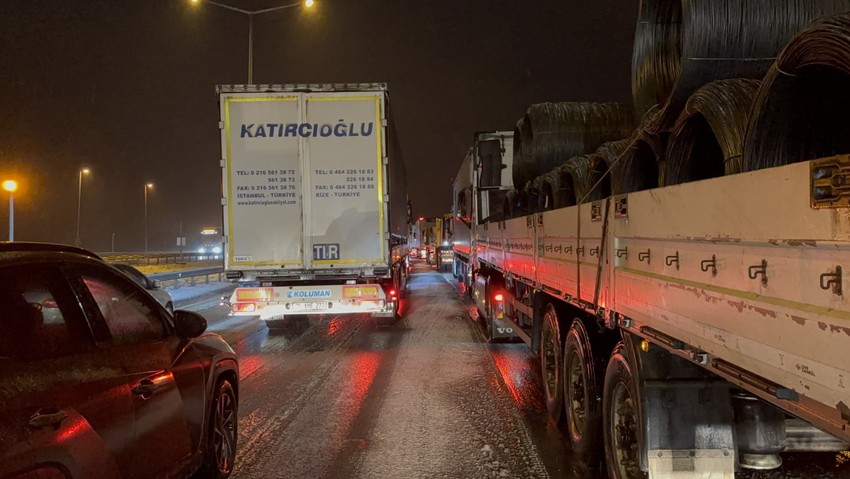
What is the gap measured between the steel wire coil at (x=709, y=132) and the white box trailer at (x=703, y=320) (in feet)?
1.05

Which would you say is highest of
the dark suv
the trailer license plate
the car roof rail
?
the car roof rail

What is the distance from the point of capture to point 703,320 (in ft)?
8.05

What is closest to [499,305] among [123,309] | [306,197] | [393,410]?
A: [393,410]

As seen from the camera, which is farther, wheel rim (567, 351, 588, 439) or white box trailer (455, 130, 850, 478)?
wheel rim (567, 351, 588, 439)

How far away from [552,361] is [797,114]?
3742 millimetres

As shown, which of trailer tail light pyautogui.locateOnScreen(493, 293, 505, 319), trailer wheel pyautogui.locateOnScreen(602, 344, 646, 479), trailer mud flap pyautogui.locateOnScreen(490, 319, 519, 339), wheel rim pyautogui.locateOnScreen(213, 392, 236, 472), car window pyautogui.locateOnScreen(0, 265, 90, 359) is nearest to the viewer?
car window pyautogui.locateOnScreen(0, 265, 90, 359)

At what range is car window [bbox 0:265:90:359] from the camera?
8.12ft

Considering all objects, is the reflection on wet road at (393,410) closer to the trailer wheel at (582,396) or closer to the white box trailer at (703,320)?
the trailer wheel at (582,396)

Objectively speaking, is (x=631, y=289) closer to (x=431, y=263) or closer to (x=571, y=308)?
(x=571, y=308)

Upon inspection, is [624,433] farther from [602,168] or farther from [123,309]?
[123,309]

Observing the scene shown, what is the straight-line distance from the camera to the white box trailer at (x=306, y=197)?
31.0 feet

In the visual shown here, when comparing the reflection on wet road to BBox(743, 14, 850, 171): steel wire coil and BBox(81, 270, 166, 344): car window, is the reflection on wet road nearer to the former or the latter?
BBox(81, 270, 166, 344): car window

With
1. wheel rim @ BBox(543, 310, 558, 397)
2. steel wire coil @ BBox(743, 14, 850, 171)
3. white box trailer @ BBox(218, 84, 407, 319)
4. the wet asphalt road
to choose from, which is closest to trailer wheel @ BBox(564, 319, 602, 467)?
the wet asphalt road

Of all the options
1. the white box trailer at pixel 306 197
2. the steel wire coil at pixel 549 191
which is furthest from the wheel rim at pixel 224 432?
the white box trailer at pixel 306 197
